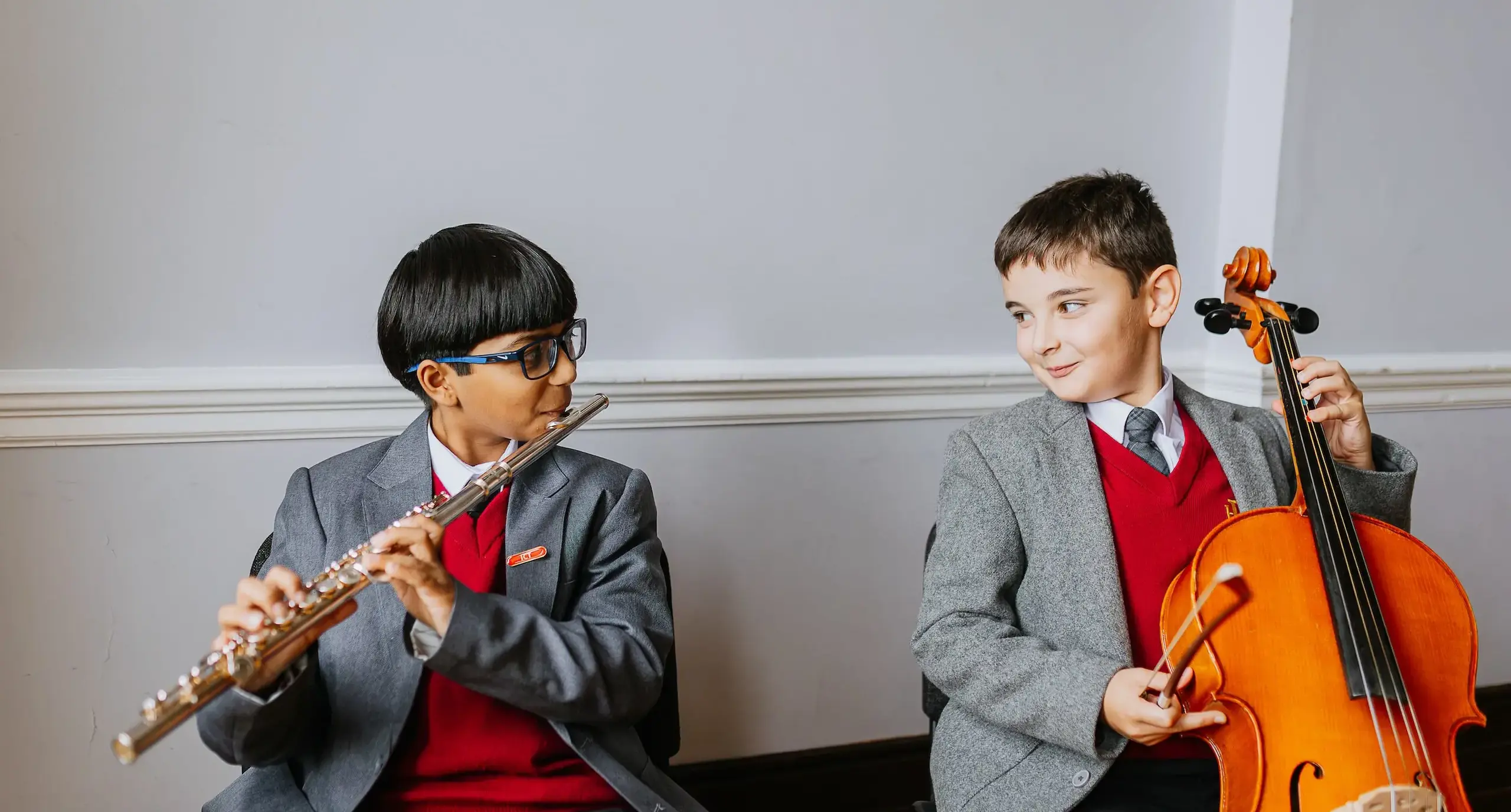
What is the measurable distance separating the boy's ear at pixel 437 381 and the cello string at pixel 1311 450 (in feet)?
3.02

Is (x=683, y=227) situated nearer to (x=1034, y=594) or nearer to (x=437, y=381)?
(x=437, y=381)

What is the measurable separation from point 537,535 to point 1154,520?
706 millimetres

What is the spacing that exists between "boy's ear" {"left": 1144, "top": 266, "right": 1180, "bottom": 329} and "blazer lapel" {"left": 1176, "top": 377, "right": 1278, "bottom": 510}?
123 mm

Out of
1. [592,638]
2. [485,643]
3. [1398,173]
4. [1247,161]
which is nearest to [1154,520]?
[592,638]

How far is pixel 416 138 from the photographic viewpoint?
163cm

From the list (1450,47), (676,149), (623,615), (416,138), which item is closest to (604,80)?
(676,149)

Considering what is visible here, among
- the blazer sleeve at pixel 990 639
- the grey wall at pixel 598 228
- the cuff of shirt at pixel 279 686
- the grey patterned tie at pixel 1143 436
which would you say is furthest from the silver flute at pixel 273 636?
the grey patterned tie at pixel 1143 436

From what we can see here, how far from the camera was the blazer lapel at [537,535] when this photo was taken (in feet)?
3.99

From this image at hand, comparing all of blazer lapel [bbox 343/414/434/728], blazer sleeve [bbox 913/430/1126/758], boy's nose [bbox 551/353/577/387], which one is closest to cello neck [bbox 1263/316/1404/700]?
blazer sleeve [bbox 913/430/1126/758]

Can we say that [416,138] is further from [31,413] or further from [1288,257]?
[1288,257]

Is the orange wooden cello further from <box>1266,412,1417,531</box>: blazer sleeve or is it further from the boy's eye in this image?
the boy's eye

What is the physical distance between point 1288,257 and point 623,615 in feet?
4.99

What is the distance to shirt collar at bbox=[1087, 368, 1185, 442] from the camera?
52.5 inches

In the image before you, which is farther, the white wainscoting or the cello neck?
the white wainscoting
